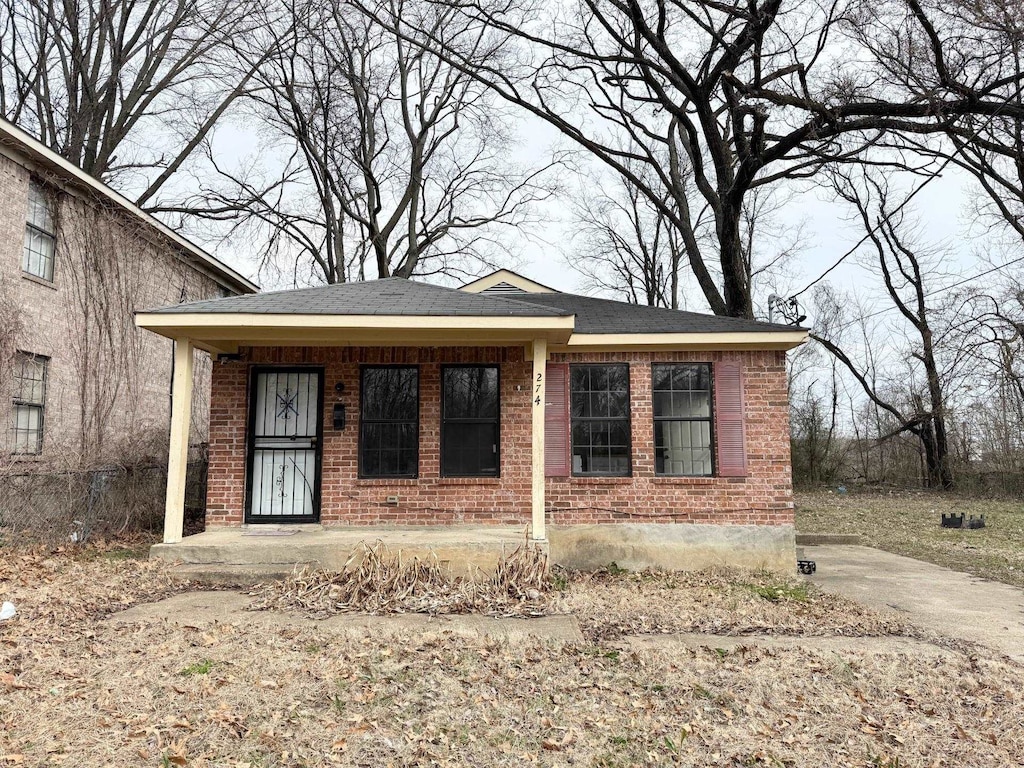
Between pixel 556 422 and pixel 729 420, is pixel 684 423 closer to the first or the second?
pixel 729 420

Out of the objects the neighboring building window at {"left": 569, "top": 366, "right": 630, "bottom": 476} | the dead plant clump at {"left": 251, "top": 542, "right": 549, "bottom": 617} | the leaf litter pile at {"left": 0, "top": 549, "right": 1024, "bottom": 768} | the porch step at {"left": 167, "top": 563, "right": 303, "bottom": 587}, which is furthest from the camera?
the neighboring building window at {"left": 569, "top": 366, "right": 630, "bottom": 476}

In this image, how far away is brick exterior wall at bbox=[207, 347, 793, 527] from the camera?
7953 millimetres

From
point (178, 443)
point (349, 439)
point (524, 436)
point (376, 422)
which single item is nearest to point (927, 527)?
point (524, 436)

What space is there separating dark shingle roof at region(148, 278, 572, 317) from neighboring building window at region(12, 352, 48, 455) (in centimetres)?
350

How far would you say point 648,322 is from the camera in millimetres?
8383

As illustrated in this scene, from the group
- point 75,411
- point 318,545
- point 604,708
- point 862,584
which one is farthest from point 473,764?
point 75,411

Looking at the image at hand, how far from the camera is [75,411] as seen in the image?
1037 centimetres

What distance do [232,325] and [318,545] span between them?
98.3 inches

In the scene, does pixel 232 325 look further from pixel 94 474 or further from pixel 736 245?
pixel 736 245

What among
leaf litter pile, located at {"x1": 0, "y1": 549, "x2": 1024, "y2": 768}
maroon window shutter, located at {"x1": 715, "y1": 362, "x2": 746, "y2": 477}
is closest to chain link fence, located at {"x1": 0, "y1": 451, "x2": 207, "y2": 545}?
leaf litter pile, located at {"x1": 0, "y1": 549, "x2": 1024, "y2": 768}

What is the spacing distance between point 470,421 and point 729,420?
3.21 metres

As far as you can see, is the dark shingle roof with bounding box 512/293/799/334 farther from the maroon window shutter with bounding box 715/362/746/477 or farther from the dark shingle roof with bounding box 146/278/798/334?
the maroon window shutter with bounding box 715/362/746/477

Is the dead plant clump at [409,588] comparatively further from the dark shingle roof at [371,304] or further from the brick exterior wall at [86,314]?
the brick exterior wall at [86,314]

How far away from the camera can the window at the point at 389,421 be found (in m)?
8.09
